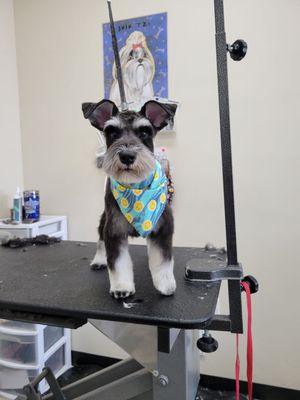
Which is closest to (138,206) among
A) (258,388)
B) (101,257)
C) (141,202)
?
(141,202)

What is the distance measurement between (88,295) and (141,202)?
0.80 ft

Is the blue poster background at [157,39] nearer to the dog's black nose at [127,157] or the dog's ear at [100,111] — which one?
the dog's ear at [100,111]

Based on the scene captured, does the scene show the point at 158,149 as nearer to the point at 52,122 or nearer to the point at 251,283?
the point at 52,122

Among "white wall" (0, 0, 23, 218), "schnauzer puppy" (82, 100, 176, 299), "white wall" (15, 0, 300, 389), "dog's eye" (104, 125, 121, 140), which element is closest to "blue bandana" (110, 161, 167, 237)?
"schnauzer puppy" (82, 100, 176, 299)

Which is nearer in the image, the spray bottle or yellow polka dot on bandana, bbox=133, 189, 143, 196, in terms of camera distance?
yellow polka dot on bandana, bbox=133, 189, 143, 196

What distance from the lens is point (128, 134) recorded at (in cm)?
72

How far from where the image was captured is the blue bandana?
28.6 inches

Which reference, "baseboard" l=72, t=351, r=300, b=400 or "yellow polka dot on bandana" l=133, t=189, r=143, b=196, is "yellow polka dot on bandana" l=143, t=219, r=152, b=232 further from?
"baseboard" l=72, t=351, r=300, b=400

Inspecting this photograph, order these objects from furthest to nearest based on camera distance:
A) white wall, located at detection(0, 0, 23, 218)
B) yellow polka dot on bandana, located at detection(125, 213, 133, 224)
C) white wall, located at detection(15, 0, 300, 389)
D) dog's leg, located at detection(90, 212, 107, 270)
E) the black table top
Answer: white wall, located at detection(0, 0, 23, 218)
white wall, located at detection(15, 0, 300, 389)
dog's leg, located at detection(90, 212, 107, 270)
yellow polka dot on bandana, located at detection(125, 213, 133, 224)
the black table top

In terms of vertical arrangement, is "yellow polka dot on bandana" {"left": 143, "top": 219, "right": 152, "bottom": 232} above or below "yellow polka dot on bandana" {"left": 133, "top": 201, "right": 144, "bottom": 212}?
below

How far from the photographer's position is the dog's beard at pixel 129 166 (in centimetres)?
68

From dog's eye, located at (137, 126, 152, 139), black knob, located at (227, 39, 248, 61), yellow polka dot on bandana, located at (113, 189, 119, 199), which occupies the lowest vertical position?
yellow polka dot on bandana, located at (113, 189, 119, 199)

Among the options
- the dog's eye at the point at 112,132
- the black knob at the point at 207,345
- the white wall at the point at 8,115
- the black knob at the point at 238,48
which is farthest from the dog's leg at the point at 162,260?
the white wall at the point at 8,115

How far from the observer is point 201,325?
606 millimetres
